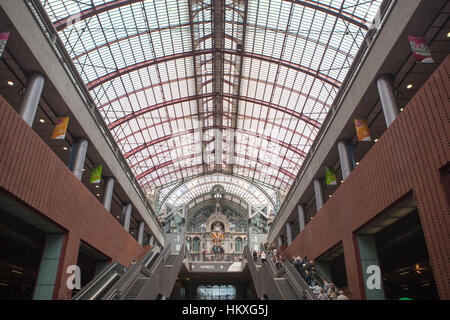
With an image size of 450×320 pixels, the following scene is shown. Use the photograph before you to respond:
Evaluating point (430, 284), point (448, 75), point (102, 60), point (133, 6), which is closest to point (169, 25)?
point (133, 6)

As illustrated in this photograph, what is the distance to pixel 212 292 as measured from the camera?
40688 mm

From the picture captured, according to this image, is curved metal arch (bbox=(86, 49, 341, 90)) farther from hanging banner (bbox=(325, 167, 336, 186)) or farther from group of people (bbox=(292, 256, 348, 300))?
group of people (bbox=(292, 256, 348, 300))

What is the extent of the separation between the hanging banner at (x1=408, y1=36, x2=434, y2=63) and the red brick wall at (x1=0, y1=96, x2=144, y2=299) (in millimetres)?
13775

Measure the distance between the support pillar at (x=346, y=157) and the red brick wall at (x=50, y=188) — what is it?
14111 mm

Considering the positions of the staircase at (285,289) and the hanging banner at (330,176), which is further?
the hanging banner at (330,176)

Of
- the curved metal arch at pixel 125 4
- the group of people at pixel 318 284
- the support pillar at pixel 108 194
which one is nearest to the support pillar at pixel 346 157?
the group of people at pixel 318 284

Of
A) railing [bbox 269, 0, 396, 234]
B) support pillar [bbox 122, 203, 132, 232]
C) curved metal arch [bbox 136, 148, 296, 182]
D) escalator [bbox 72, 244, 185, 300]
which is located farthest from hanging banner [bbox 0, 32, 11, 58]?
curved metal arch [bbox 136, 148, 296, 182]

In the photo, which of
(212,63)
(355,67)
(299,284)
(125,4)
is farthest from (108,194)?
(355,67)

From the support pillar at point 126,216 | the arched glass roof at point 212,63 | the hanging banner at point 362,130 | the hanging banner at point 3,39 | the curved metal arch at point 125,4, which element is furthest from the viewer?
the support pillar at point 126,216

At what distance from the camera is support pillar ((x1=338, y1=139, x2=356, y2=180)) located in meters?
17.1

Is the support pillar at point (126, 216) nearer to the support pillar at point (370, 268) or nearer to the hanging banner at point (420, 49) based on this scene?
the support pillar at point (370, 268)

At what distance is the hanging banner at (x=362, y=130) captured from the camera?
1507 cm

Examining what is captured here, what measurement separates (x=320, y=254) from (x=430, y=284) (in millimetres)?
7997

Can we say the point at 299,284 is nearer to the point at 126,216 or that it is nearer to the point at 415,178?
the point at 415,178
